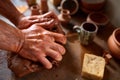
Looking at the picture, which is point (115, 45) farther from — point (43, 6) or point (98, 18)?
point (43, 6)

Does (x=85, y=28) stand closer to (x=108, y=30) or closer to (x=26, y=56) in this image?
(x=108, y=30)

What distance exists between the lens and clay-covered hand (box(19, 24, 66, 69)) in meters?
0.98

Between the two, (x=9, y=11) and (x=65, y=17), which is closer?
(x=9, y=11)

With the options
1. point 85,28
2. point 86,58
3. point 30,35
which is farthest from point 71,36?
point 30,35

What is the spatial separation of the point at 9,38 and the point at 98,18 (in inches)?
29.5

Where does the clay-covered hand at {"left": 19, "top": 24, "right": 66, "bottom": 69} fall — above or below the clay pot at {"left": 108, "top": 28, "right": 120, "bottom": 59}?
above

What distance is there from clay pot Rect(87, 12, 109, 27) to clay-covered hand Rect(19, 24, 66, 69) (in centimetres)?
38

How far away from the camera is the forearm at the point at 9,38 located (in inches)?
34.5

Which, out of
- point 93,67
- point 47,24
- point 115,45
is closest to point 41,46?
point 47,24

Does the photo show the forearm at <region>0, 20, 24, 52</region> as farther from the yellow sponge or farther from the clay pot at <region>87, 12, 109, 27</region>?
the clay pot at <region>87, 12, 109, 27</region>

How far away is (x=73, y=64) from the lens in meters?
1.17

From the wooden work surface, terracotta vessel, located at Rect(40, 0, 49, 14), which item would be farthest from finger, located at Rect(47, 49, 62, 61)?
terracotta vessel, located at Rect(40, 0, 49, 14)

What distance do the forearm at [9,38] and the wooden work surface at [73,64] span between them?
23 centimetres

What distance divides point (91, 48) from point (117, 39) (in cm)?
17
